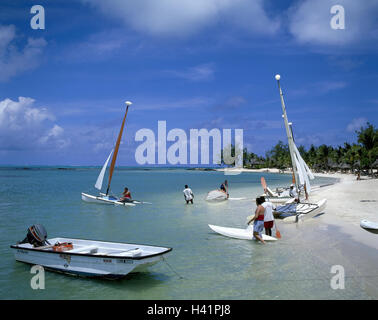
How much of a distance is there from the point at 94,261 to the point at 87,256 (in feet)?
0.81

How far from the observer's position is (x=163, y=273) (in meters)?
9.98

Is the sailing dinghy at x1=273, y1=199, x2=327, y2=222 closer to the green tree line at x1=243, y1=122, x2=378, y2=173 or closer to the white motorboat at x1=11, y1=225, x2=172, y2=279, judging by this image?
the white motorboat at x1=11, y1=225, x2=172, y2=279

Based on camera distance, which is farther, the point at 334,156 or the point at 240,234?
the point at 334,156

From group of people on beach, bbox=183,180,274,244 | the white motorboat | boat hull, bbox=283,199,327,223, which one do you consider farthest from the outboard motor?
boat hull, bbox=283,199,327,223

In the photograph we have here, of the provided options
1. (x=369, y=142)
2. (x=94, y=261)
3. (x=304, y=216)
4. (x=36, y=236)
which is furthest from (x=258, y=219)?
(x=369, y=142)

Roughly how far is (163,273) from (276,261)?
3843 millimetres

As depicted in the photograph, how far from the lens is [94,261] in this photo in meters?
8.96

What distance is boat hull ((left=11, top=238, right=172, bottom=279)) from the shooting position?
339 inches

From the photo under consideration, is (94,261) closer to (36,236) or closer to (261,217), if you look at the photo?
(36,236)

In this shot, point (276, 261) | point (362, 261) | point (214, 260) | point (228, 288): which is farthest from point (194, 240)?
point (362, 261)

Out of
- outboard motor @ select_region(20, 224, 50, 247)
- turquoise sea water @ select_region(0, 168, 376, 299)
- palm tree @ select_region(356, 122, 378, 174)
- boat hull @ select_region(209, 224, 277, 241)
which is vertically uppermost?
palm tree @ select_region(356, 122, 378, 174)

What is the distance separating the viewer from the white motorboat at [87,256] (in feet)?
28.4

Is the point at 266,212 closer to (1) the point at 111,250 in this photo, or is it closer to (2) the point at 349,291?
(2) the point at 349,291

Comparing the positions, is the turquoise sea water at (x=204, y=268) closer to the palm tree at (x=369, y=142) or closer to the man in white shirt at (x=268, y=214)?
the man in white shirt at (x=268, y=214)
